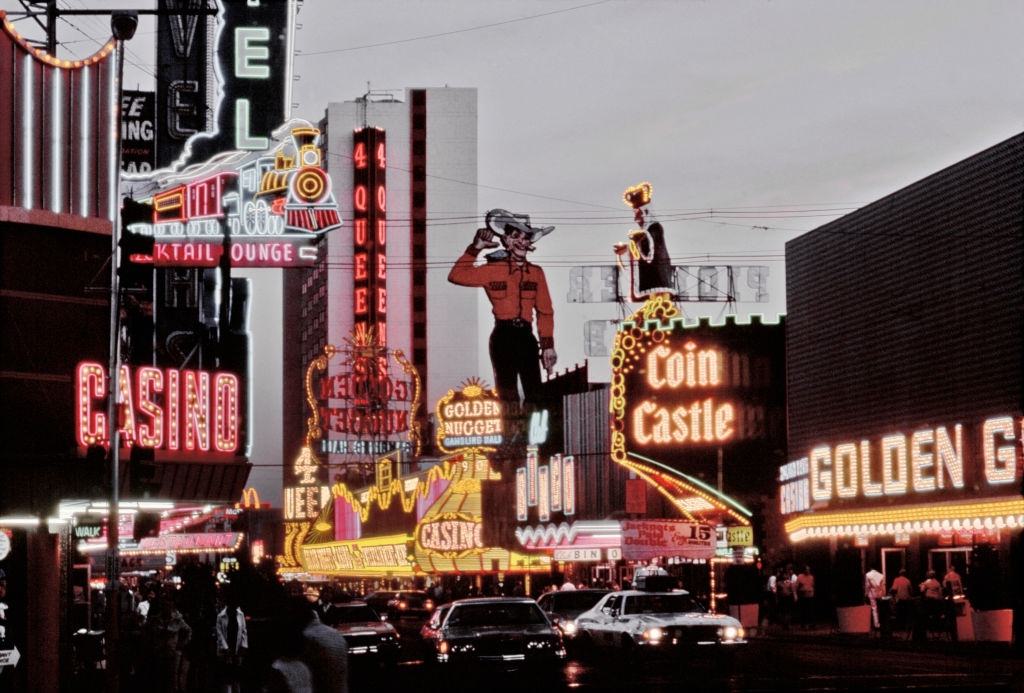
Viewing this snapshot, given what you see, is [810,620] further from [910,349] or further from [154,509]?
[154,509]

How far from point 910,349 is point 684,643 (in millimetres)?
15556

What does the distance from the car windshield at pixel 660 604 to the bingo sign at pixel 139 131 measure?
2544 centimetres

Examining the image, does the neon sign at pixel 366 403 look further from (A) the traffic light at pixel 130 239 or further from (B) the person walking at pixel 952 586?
(A) the traffic light at pixel 130 239

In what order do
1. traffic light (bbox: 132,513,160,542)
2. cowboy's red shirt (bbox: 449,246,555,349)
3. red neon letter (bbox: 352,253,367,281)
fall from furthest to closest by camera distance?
red neon letter (bbox: 352,253,367,281) < cowboy's red shirt (bbox: 449,246,555,349) < traffic light (bbox: 132,513,160,542)

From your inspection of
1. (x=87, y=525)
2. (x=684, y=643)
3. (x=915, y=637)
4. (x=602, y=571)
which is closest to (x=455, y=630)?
(x=684, y=643)

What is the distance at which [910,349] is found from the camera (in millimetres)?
40781

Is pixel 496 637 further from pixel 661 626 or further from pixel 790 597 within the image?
pixel 790 597

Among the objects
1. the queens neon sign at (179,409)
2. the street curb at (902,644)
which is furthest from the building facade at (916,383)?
the queens neon sign at (179,409)

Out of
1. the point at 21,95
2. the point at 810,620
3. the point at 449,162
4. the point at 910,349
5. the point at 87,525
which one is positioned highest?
the point at 449,162

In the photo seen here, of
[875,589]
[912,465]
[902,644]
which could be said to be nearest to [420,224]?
[875,589]

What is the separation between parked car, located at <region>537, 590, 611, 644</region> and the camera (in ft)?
110

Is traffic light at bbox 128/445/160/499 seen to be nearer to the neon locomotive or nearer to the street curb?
the neon locomotive

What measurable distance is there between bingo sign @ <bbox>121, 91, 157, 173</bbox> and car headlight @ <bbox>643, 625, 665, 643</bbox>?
26.7 meters

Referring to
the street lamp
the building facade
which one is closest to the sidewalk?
the building facade
